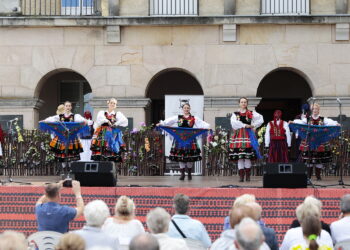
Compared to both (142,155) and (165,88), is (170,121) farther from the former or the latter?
(165,88)

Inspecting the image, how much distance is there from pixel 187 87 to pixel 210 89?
3.25 m

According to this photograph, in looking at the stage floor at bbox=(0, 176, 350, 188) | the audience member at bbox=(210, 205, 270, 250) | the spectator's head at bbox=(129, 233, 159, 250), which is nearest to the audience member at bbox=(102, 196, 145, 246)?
the audience member at bbox=(210, 205, 270, 250)

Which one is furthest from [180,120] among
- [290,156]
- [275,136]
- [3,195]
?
[3,195]

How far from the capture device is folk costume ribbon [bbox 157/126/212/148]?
1227cm

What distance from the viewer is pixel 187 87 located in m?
19.5

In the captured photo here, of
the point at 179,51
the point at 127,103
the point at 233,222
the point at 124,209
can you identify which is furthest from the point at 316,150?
the point at 233,222

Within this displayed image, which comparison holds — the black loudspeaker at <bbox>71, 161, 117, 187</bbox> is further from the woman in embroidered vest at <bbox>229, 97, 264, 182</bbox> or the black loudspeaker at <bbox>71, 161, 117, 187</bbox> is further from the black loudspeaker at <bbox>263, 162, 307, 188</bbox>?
the woman in embroidered vest at <bbox>229, 97, 264, 182</bbox>

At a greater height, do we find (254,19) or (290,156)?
(254,19)

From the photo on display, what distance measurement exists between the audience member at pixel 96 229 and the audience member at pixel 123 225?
273 millimetres

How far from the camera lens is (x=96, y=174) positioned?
9.67m

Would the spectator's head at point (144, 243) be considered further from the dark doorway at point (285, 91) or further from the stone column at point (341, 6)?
the dark doorway at point (285, 91)

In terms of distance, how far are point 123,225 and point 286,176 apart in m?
3.85

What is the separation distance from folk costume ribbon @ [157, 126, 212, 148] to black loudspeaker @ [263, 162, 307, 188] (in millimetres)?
2838

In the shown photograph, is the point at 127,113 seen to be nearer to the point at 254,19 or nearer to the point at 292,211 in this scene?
the point at 254,19
